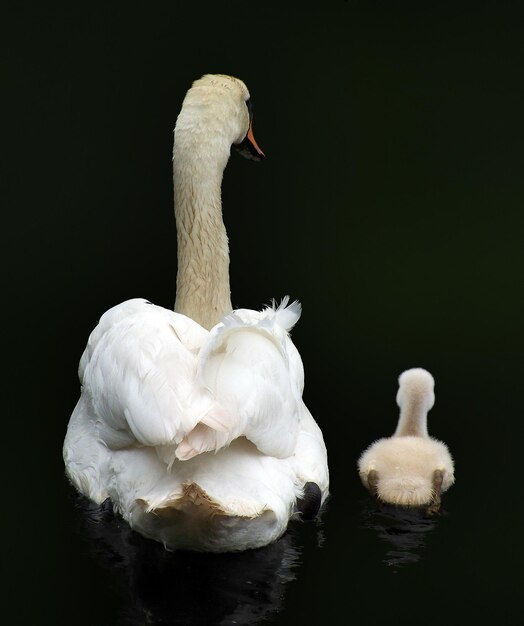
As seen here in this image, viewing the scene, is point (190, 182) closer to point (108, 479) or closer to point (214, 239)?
point (214, 239)

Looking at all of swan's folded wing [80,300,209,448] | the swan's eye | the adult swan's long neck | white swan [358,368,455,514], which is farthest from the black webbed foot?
the swan's eye

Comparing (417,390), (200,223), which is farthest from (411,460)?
(200,223)

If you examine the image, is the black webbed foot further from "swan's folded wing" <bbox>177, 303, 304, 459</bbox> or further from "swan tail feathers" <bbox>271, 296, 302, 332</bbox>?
"swan tail feathers" <bbox>271, 296, 302, 332</bbox>

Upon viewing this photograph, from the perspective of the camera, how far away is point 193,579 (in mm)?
6469

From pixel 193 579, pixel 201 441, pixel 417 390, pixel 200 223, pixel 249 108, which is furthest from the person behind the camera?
pixel 249 108

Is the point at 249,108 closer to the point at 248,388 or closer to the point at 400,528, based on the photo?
the point at 248,388

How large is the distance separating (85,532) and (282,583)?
915 millimetres

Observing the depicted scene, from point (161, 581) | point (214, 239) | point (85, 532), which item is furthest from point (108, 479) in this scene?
point (214, 239)

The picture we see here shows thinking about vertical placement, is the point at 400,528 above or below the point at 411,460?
below

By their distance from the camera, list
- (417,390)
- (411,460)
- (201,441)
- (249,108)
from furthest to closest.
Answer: (249,108)
(417,390)
(411,460)
(201,441)

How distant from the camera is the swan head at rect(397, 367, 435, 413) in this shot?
7730mm

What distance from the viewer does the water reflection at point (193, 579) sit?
6.22 m

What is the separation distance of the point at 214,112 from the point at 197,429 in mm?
1932

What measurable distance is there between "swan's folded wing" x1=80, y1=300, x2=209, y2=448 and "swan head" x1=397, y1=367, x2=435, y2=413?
115 cm
